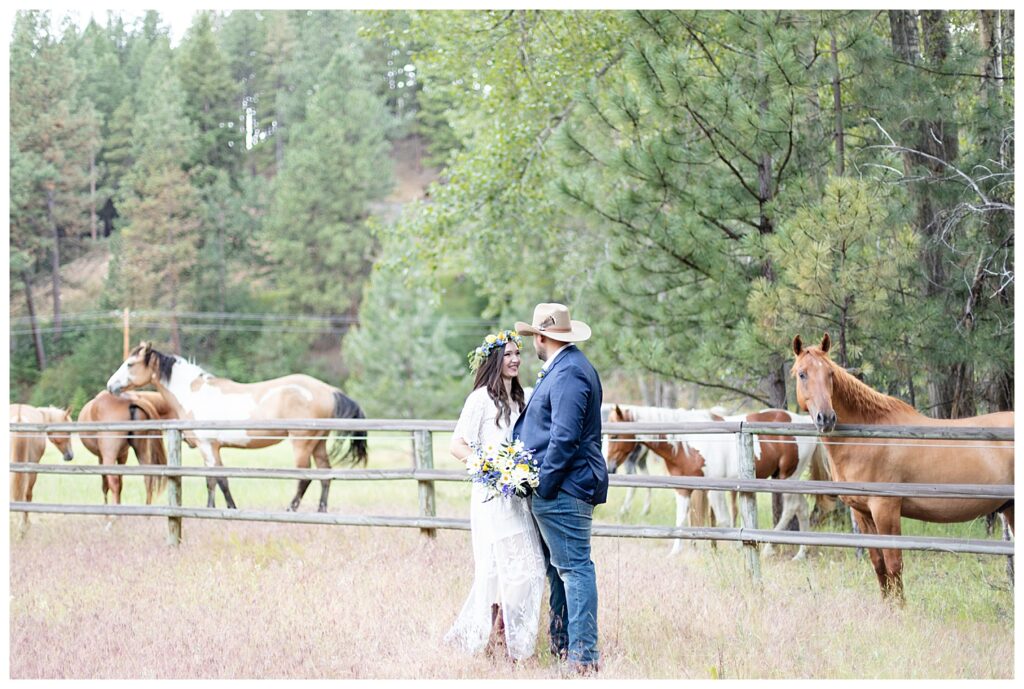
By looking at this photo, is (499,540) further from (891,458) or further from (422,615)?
(891,458)

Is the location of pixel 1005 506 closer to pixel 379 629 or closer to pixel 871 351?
pixel 871 351

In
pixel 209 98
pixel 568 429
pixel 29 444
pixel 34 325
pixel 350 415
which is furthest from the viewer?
pixel 209 98

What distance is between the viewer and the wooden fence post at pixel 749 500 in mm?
6984

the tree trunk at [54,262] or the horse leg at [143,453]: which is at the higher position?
the tree trunk at [54,262]

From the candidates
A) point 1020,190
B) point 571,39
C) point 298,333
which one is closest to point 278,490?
Result: point 571,39

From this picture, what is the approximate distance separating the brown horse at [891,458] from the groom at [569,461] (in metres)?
2.16

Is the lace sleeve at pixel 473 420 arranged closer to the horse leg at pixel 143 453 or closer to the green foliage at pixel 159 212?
the horse leg at pixel 143 453

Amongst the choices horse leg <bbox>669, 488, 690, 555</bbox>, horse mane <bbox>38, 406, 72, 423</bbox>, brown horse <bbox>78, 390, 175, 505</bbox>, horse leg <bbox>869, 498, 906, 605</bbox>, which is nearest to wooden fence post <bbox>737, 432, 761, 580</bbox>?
horse leg <bbox>869, 498, 906, 605</bbox>

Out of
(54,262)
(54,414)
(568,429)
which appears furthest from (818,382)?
(54,262)

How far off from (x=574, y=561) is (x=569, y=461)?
0.51 metres

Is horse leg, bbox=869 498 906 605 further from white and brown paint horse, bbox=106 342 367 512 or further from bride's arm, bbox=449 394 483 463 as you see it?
white and brown paint horse, bbox=106 342 367 512

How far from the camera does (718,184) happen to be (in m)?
8.48

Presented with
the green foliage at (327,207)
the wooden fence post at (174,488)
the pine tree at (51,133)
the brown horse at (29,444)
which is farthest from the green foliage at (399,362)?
the wooden fence post at (174,488)

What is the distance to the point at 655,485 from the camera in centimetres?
716
